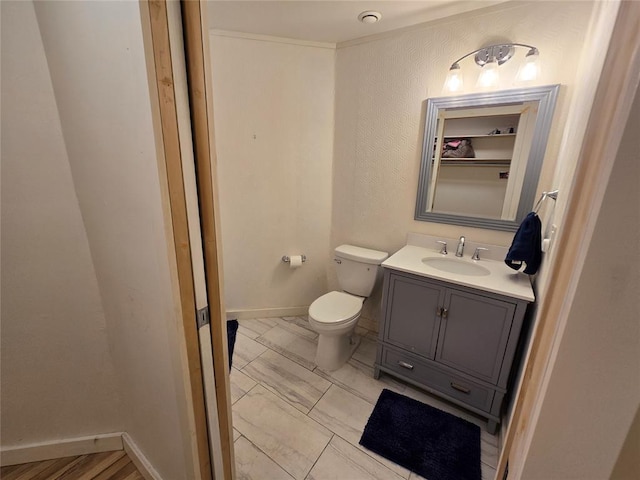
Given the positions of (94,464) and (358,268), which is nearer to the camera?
(94,464)

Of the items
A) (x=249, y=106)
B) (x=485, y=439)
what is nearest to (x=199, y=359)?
(x=485, y=439)

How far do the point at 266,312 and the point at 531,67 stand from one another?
8.36ft

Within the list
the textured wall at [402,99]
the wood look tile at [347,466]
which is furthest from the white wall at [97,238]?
the textured wall at [402,99]

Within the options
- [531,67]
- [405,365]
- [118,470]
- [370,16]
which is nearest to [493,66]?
[531,67]

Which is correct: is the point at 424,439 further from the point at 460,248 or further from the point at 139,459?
the point at 139,459

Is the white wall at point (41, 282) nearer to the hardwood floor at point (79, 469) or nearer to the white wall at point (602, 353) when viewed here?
the hardwood floor at point (79, 469)

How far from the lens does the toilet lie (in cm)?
185

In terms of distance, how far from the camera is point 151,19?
1.95 ft

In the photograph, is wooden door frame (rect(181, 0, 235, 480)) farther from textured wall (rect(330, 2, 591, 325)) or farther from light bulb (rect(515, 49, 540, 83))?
light bulb (rect(515, 49, 540, 83))

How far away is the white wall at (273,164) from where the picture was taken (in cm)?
205

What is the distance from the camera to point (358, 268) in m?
2.12

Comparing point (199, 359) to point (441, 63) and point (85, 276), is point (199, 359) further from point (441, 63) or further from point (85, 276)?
point (441, 63)

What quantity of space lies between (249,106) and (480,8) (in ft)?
5.13

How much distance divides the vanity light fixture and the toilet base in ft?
5.88
